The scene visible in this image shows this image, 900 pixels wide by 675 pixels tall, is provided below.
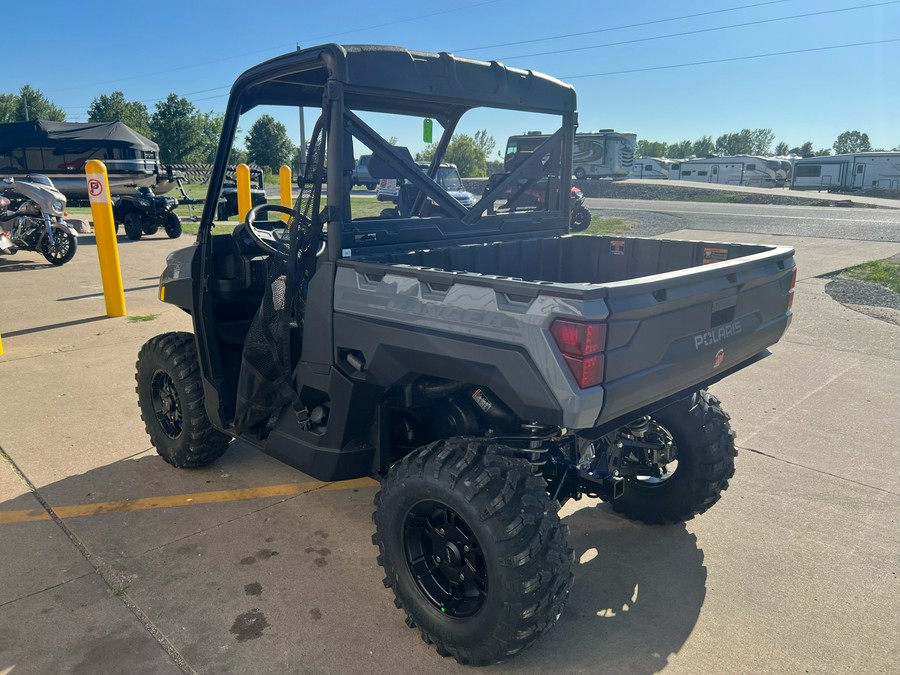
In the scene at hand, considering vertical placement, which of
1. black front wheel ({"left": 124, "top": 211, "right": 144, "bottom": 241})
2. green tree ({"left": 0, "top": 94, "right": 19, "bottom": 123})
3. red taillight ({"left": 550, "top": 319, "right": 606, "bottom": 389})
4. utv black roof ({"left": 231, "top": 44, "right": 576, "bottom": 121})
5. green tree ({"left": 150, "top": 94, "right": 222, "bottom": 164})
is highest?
green tree ({"left": 0, "top": 94, "right": 19, "bottom": 123})

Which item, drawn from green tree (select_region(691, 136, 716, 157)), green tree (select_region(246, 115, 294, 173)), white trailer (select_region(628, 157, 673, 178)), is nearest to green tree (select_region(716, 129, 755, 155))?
green tree (select_region(691, 136, 716, 157))

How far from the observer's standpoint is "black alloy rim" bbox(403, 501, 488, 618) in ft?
8.64

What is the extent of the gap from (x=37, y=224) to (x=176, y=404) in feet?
30.0

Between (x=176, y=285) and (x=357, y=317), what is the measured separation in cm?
161

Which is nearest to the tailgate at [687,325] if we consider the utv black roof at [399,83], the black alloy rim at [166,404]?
the utv black roof at [399,83]

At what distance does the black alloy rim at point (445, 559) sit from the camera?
2.63 m

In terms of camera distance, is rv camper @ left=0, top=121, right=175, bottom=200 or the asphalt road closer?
the asphalt road

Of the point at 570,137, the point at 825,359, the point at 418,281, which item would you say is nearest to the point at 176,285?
the point at 418,281

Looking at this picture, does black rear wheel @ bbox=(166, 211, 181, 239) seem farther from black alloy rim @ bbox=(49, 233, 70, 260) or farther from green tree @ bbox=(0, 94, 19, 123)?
green tree @ bbox=(0, 94, 19, 123)

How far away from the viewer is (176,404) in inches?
165

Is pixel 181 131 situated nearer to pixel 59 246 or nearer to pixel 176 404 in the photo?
pixel 59 246

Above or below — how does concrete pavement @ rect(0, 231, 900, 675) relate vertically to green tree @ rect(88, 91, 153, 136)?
below

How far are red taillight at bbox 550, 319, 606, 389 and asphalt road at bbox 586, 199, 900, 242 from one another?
50.1ft

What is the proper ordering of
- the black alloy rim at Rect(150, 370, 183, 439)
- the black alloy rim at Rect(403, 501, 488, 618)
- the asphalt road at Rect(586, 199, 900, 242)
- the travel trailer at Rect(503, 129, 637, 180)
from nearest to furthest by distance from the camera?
the black alloy rim at Rect(403, 501, 488, 618)
the black alloy rim at Rect(150, 370, 183, 439)
the asphalt road at Rect(586, 199, 900, 242)
the travel trailer at Rect(503, 129, 637, 180)
